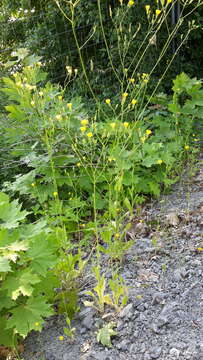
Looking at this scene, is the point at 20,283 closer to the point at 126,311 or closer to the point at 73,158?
the point at 126,311

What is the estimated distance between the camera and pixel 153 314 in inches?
72.8

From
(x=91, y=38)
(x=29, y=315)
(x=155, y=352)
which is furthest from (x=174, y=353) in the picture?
(x=91, y=38)

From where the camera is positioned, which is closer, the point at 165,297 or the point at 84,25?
the point at 165,297

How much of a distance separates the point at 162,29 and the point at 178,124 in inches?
67.6

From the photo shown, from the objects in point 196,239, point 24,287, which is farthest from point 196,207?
point 24,287

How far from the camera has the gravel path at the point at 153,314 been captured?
5.56ft

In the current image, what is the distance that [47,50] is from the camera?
5105mm

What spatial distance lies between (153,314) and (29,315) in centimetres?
61

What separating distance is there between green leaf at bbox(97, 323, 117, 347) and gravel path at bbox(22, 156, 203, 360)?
0.03 metres

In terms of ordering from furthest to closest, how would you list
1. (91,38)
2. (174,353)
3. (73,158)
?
(91,38), (73,158), (174,353)

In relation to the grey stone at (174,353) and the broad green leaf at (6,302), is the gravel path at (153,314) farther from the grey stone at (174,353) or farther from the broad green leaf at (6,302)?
the broad green leaf at (6,302)

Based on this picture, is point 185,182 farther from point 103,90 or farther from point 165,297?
point 103,90

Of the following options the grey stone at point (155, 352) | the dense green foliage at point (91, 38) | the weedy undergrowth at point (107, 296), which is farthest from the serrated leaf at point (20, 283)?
the dense green foliage at point (91, 38)

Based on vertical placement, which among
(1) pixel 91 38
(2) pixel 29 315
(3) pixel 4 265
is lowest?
(2) pixel 29 315
